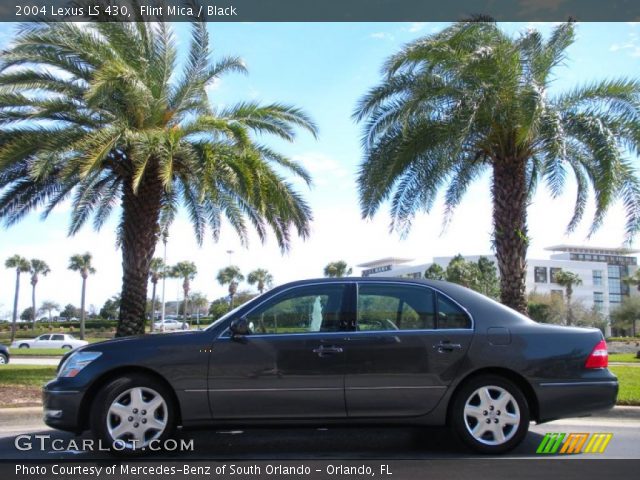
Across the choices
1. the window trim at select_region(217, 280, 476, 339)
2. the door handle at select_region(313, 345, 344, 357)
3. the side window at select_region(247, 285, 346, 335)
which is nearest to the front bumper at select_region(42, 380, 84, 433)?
the window trim at select_region(217, 280, 476, 339)

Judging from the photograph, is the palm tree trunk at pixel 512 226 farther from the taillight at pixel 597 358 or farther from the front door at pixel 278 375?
the front door at pixel 278 375

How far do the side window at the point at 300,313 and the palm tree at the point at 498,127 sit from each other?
6.10 meters

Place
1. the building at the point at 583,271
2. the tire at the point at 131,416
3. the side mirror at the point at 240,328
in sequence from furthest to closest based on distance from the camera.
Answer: the building at the point at 583,271, the side mirror at the point at 240,328, the tire at the point at 131,416

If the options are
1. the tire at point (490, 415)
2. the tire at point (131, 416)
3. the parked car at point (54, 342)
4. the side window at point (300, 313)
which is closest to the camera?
the tire at point (131, 416)

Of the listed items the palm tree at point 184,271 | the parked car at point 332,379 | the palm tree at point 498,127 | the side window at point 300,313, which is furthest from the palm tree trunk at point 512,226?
the palm tree at point 184,271

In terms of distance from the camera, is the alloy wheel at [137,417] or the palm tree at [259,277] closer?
the alloy wheel at [137,417]

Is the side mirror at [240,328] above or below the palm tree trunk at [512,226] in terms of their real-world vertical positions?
below

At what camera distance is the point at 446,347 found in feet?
17.7

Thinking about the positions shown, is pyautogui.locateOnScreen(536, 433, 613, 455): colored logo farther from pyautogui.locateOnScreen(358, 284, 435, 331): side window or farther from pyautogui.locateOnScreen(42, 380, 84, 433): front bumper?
pyautogui.locateOnScreen(42, 380, 84, 433): front bumper

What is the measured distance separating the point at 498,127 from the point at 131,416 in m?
9.05

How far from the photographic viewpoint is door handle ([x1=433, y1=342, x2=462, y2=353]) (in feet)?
17.7

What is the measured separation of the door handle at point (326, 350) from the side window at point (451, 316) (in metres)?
0.97

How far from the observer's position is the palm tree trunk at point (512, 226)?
39.9 ft

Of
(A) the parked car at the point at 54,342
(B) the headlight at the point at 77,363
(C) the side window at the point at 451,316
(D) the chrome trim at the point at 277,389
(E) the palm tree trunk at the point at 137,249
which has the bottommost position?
(A) the parked car at the point at 54,342
